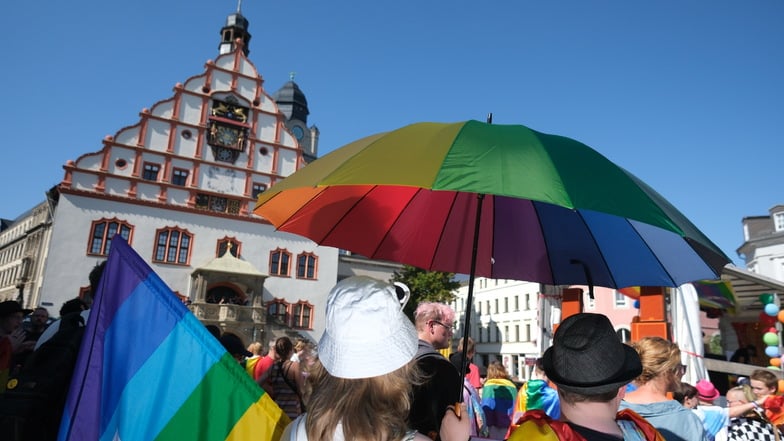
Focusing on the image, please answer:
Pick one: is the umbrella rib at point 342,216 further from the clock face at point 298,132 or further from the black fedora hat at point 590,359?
the clock face at point 298,132

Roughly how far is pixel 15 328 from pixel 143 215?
25.5 metres

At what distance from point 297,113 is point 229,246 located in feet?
154

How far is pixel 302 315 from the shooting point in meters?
31.7

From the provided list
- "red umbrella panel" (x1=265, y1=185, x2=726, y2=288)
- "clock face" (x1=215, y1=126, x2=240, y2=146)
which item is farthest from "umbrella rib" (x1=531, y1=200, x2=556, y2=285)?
"clock face" (x1=215, y1=126, x2=240, y2=146)

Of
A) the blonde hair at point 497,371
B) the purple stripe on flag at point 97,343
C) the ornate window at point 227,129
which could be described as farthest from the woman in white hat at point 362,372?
the ornate window at point 227,129

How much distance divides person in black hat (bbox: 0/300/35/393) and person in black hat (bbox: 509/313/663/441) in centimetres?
498

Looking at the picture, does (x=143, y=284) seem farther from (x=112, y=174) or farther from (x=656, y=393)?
(x=112, y=174)

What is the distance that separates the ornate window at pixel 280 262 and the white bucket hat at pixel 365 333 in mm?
30622

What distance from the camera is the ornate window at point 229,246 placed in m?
30.2

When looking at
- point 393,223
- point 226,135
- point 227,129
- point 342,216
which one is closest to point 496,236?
point 393,223

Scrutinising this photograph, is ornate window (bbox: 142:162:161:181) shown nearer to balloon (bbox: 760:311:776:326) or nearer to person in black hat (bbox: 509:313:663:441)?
balloon (bbox: 760:311:776:326)

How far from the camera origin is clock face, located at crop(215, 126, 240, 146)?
31.2 meters

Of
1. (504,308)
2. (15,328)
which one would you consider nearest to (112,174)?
(15,328)

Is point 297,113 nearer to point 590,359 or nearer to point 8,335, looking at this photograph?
point 8,335
